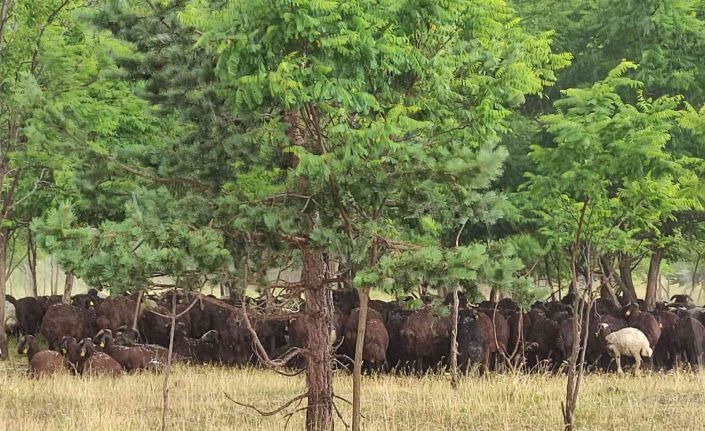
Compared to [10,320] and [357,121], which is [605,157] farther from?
[10,320]

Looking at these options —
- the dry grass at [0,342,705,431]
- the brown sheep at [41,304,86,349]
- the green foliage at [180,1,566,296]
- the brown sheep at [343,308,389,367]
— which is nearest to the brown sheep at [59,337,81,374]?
the dry grass at [0,342,705,431]

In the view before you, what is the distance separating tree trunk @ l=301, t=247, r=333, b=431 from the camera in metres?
9.90

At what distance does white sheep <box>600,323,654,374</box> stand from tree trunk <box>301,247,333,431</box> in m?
8.72

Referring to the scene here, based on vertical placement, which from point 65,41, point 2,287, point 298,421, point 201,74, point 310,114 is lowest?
point 298,421

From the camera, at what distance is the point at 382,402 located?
13516 mm

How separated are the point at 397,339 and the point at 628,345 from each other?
14.4 feet

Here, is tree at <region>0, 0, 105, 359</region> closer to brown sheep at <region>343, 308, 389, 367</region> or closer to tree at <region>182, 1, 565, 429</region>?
brown sheep at <region>343, 308, 389, 367</region>

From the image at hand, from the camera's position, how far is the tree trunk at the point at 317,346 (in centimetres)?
990

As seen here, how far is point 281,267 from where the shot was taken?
430 inches

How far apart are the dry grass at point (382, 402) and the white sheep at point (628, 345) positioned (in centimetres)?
49

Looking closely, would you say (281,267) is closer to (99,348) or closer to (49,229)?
(49,229)

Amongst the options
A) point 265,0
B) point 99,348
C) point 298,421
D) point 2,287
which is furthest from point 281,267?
point 2,287

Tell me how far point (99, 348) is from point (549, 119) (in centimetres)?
1042

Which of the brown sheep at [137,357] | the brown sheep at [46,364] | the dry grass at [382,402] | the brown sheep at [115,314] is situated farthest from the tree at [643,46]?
the brown sheep at [46,364]
